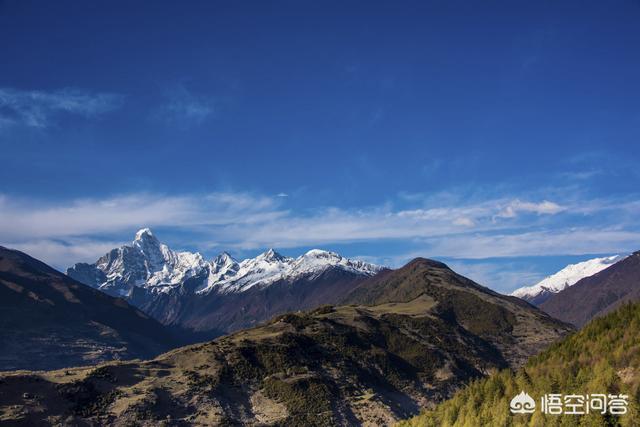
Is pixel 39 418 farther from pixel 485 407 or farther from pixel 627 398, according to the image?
pixel 627 398

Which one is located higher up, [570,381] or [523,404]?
[570,381]

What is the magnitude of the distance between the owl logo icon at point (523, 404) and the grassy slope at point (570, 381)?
1280 millimetres

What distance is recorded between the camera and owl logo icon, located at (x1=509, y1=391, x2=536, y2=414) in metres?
118

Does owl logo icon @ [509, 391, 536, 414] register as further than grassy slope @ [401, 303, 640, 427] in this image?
Yes

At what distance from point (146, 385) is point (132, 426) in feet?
73.4

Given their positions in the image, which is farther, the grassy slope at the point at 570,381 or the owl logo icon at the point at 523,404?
the owl logo icon at the point at 523,404

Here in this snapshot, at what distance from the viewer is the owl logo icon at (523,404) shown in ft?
387

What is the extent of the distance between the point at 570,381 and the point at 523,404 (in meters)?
13.4

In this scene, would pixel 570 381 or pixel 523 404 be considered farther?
pixel 570 381

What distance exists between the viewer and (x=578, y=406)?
4326 inches

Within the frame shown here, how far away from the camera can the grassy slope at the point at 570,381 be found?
4358 inches

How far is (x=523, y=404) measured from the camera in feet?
394

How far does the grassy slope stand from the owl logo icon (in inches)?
50.4

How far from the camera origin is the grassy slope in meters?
111
